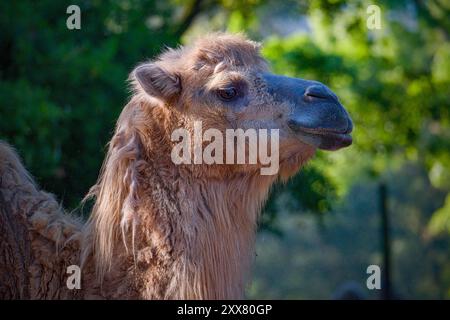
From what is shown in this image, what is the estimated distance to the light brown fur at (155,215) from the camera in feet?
17.3

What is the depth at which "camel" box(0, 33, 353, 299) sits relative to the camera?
17.3 feet

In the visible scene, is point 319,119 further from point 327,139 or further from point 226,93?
point 226,93

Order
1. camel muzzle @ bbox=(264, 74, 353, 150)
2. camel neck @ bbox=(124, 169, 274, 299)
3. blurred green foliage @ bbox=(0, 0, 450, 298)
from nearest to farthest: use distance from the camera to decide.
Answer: camel neck @ bbox=(124, 169, 274, 299) < camel muzzle @ bbox=(264, 74, 353, 150) < blurred green foliage @ bbox=(0, 0, 450, 298)

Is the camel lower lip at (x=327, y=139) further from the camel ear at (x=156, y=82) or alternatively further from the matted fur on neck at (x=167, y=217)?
the camel ear at (x=156, y=82)

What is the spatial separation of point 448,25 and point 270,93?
12296mm

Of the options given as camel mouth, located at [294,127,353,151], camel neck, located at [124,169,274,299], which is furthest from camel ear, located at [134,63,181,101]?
camel mouth, located at [294,127,353,151]

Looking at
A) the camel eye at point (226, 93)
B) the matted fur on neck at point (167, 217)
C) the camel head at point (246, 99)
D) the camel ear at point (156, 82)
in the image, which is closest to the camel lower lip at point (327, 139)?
the camel head at point (246, 99)

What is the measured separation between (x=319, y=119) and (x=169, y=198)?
972mm

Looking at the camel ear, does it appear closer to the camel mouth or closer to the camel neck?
the camel neck

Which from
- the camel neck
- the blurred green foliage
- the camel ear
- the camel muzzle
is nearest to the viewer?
the camel neck

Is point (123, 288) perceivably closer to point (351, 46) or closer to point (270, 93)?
point (270, 93)

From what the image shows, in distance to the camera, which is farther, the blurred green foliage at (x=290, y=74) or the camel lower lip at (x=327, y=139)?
the blurred green foliage at (x=290, y=74)

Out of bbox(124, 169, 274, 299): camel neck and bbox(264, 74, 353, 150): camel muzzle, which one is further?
bbox(264, 74, 353, 150): camel muzzle

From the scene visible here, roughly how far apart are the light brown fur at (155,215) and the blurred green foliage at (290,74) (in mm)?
3294
